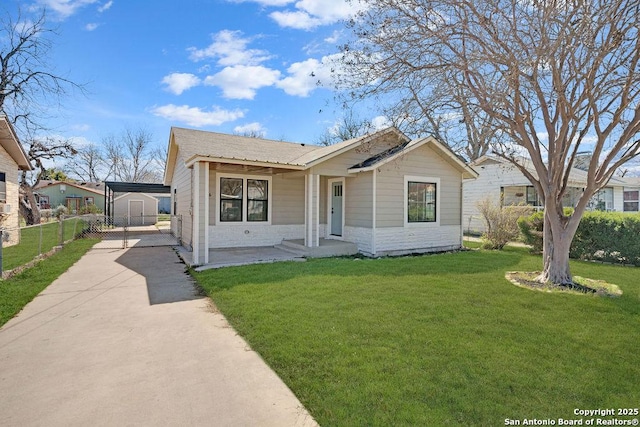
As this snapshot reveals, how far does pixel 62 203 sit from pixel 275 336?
40.5 m

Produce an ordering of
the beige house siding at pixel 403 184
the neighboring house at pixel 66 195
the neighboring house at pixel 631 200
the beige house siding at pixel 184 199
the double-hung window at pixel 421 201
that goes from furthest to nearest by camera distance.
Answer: the neighboring house at pixel 66 195 → the neighboring house at pixel 631 200 → the beige house siding at pixel 184 199 → the double-hung window at pixel 421 201 → the beige house siding at pixel 403 184

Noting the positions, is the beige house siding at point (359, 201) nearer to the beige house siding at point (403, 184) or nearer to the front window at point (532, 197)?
the beige house siding at point (403, 184)

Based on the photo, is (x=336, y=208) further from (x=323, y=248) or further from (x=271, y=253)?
(x=271, y=253)

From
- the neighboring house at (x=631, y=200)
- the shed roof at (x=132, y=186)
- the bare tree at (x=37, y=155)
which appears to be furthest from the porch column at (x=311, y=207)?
the neighboring house at (x=631, y=200)

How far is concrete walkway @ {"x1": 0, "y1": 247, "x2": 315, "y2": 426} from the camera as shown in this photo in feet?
8.39

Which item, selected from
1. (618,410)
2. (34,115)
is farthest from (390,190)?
(34,115)

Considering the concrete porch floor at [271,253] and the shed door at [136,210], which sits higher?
the shed door at [136,210]

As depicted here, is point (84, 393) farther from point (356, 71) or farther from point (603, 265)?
point (603, 265)

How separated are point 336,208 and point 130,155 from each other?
1515 inches

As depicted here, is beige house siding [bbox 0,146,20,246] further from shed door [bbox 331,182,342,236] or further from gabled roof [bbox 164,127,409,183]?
shed door [bbox 331,182,342,236]

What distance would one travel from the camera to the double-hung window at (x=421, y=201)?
436 inches

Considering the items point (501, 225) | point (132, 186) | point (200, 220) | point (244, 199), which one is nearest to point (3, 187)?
point (132, 186)

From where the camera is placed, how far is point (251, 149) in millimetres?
11844

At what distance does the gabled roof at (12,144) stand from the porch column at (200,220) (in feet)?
23.4
